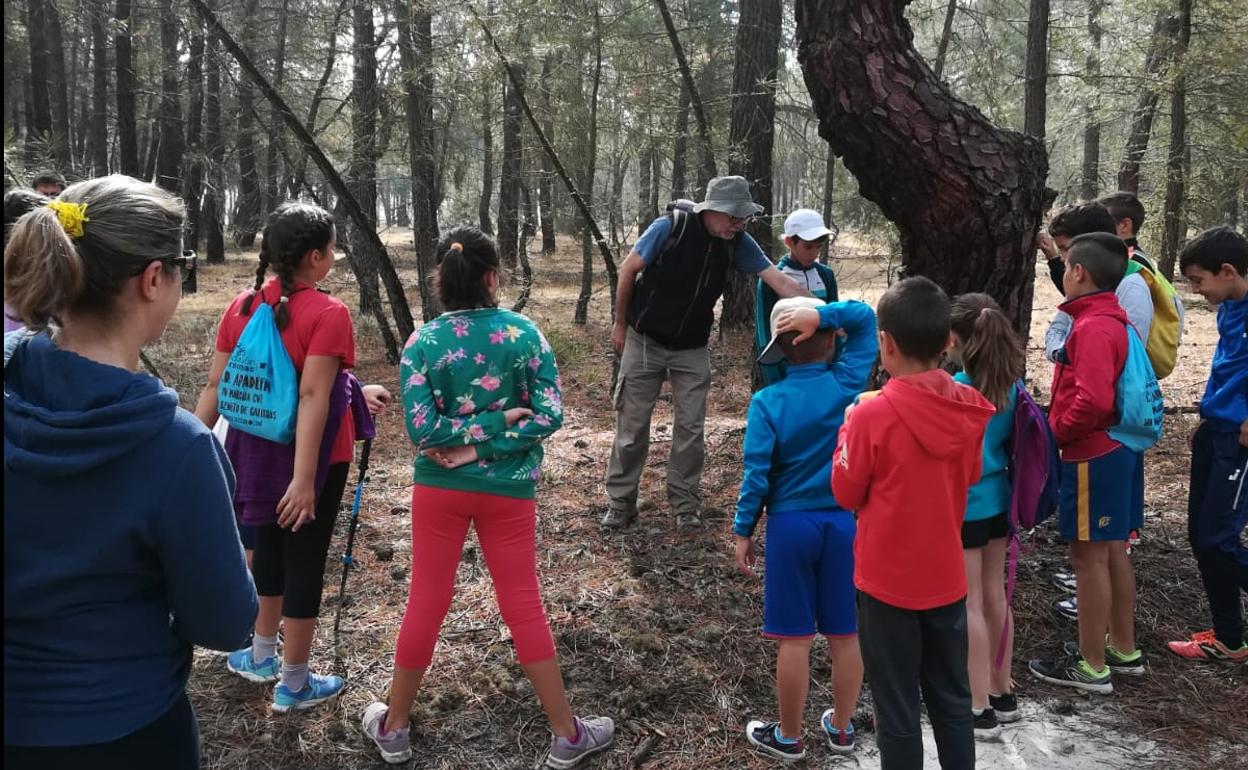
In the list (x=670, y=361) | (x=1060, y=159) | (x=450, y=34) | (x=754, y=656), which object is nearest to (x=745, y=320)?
(x=450, y=34)

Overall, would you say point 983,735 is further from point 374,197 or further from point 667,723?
point 374,197

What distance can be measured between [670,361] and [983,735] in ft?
9.16

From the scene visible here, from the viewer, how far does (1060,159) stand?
3375cm

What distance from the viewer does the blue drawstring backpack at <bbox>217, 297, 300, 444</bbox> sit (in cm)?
319

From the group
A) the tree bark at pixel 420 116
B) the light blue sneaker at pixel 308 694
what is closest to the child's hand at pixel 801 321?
the light blue sneaker at pixel 308 694

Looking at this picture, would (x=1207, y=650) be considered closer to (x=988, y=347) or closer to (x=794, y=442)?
(x=988, y=347)

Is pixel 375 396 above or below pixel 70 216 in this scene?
below

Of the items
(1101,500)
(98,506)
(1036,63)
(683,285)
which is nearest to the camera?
(98,506)

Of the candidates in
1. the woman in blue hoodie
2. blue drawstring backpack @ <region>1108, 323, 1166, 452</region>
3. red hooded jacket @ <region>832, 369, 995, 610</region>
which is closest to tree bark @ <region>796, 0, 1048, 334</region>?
blue drawstring backpack @ <region>1108, 323, 1166, 452</region>

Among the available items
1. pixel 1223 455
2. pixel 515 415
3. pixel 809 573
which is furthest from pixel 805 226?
pixel 515 415

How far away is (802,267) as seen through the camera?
537 cm

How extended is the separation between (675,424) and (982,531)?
2446 mm

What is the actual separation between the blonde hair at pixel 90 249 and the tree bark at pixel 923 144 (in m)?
3.46

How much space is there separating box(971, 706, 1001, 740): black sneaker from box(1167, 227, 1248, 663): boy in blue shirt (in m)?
1.26
